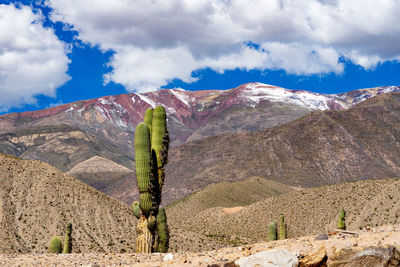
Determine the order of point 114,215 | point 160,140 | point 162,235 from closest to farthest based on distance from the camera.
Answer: point 160,140, point 162,235, point 114,215

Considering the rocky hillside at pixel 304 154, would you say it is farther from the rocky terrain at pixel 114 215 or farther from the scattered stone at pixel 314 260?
the scattered stone at pixel 314 260

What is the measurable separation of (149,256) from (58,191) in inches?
1359

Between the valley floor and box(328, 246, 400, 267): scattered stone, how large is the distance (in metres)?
0.16

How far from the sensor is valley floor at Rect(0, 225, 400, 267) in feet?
31.6

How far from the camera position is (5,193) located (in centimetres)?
4472

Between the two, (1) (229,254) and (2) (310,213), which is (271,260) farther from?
(2) (310,213)

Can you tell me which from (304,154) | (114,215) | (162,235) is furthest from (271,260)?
(304,154)

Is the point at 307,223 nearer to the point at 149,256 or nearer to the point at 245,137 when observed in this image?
the point at 149,256

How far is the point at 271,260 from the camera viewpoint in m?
8.72

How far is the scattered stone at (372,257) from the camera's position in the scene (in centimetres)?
837

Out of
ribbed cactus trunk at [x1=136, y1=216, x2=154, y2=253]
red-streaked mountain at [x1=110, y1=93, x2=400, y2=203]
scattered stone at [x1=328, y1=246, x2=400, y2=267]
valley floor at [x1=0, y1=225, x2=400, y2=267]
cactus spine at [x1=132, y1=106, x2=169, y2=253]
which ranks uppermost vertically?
red-streaked mountain at [x1=110, y1=93, x2=400, y2=203]

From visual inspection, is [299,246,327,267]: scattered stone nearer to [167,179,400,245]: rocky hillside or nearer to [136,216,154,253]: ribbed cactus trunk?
[136,216,154,253]: ribbed cactus trunk

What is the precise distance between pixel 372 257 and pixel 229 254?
11.4 ft

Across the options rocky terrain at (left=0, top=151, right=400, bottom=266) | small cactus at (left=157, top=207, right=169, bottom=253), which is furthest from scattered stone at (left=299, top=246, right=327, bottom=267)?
rocky terrain at (left=0, top=151, right=400, bottom=266)
